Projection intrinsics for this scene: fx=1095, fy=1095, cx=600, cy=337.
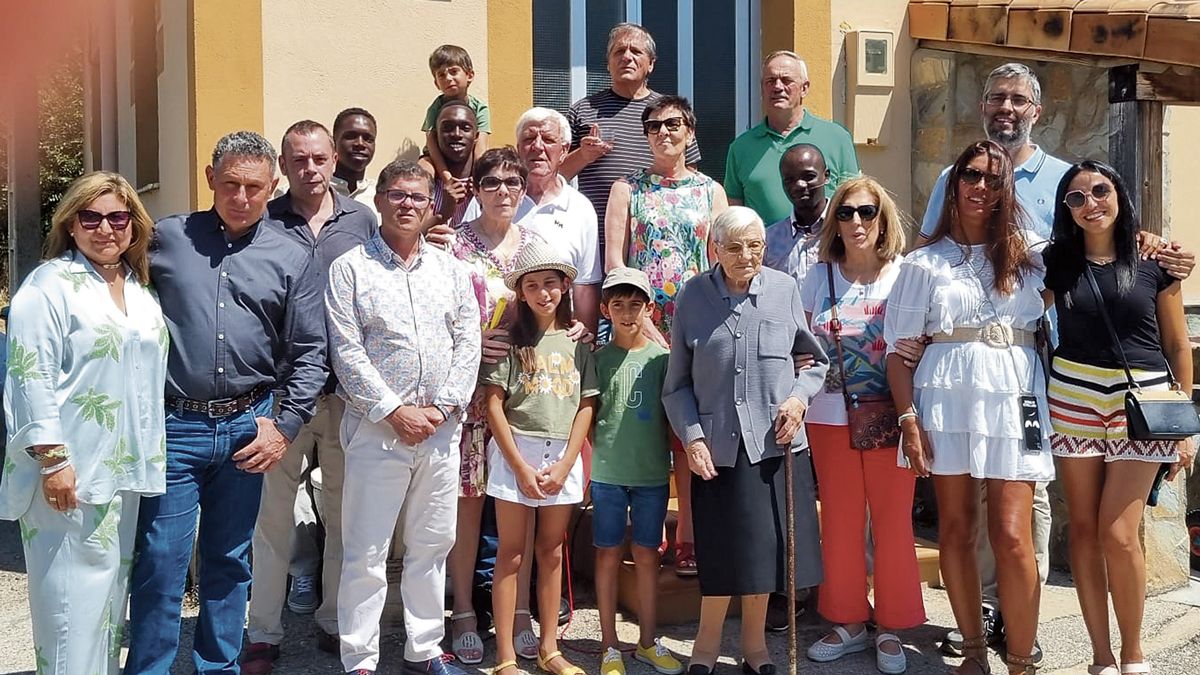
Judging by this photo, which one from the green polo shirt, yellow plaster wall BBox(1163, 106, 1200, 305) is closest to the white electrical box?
the green polo shirt

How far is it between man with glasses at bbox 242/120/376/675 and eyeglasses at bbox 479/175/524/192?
1.63ft

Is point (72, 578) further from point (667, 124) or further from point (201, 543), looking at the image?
point (667, 124)

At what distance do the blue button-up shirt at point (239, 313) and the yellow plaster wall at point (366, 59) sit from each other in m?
2.27

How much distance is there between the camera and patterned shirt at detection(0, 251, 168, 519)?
3.21 metres

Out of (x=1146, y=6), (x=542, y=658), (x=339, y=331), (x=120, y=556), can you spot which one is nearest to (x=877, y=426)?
(x=542, y=658)

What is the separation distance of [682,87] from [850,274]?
3.25 meters

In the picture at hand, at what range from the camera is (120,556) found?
135 inches

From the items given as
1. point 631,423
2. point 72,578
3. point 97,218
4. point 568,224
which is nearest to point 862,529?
point 631,423

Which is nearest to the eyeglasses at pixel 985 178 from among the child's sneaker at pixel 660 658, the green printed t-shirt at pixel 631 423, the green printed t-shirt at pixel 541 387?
the green printed t-shirt at pixel 631 423

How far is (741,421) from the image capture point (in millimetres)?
4016

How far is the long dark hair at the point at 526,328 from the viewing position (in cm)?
414

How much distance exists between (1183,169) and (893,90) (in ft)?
8.12

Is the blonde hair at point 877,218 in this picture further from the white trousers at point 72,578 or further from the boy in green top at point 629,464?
the white trousers at point 72,578

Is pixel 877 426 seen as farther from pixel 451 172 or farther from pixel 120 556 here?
pixel 120 556
